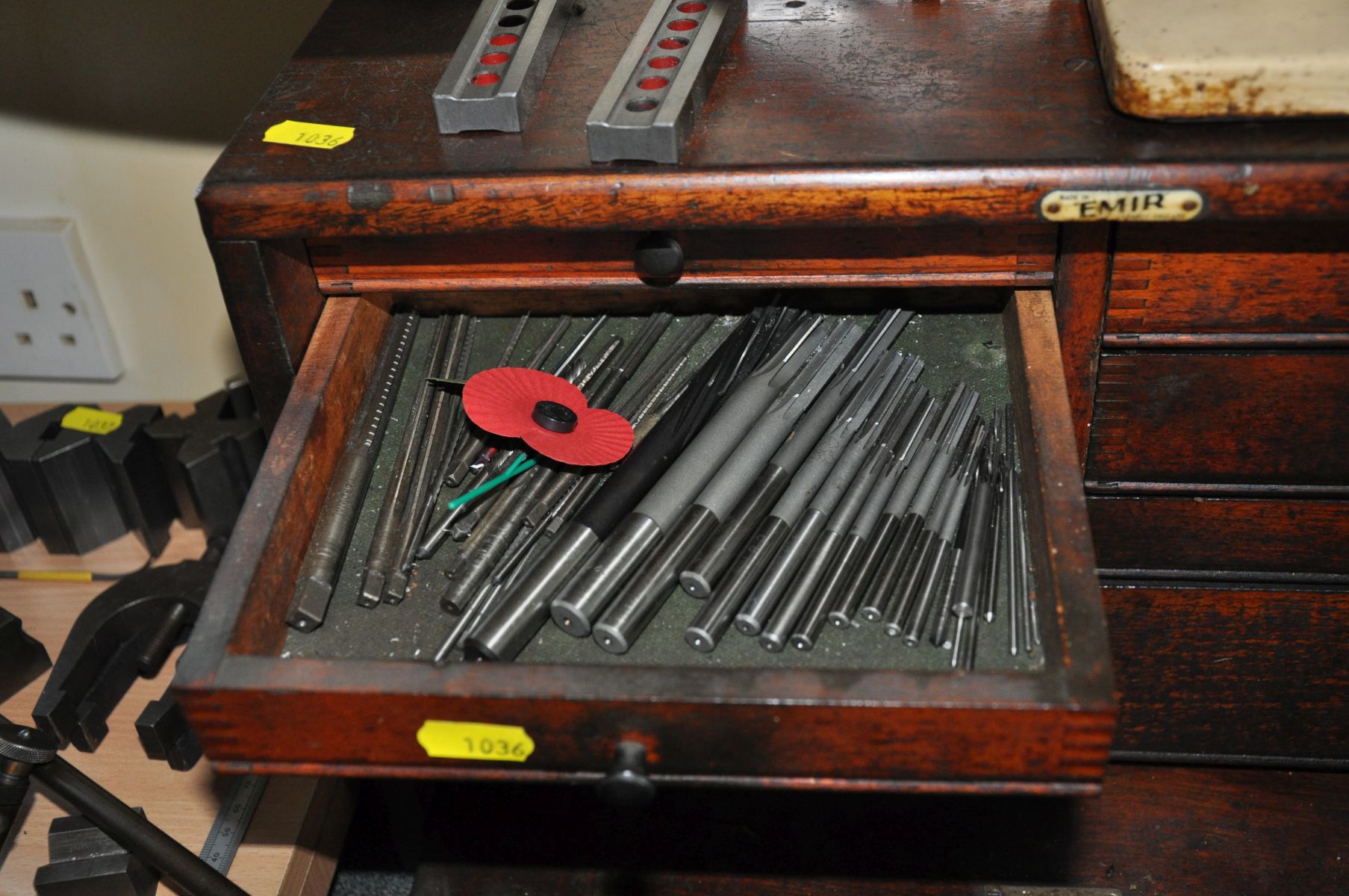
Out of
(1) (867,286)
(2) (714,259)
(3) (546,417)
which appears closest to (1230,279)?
(1) (867,286)

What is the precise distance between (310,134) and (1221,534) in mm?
782

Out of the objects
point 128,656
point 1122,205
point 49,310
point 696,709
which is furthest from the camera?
point 49,310

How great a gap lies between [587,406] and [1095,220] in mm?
372

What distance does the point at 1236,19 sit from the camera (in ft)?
2.80

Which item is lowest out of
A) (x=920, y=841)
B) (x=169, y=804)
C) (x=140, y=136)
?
(x=920, y=841)

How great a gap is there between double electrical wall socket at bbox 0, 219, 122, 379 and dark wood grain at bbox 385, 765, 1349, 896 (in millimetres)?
762

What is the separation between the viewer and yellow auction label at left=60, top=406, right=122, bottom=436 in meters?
1.43

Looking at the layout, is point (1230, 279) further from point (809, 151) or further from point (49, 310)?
point (49, 310)

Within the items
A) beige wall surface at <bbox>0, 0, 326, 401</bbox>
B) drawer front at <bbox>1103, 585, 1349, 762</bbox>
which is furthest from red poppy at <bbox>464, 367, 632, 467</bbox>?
beige wall surface at <bbox>0, 0, 326, 401</bbox>

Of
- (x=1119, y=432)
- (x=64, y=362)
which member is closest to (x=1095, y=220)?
(x=1119, y=432)

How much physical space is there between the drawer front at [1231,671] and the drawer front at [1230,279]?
28 centimetres

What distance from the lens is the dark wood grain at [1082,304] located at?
91 centimetres

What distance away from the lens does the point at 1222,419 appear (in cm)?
99

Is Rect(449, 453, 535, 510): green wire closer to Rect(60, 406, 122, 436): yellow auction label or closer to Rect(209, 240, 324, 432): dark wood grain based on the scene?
Rect(209, 240, 324, 432): dark wood grain
